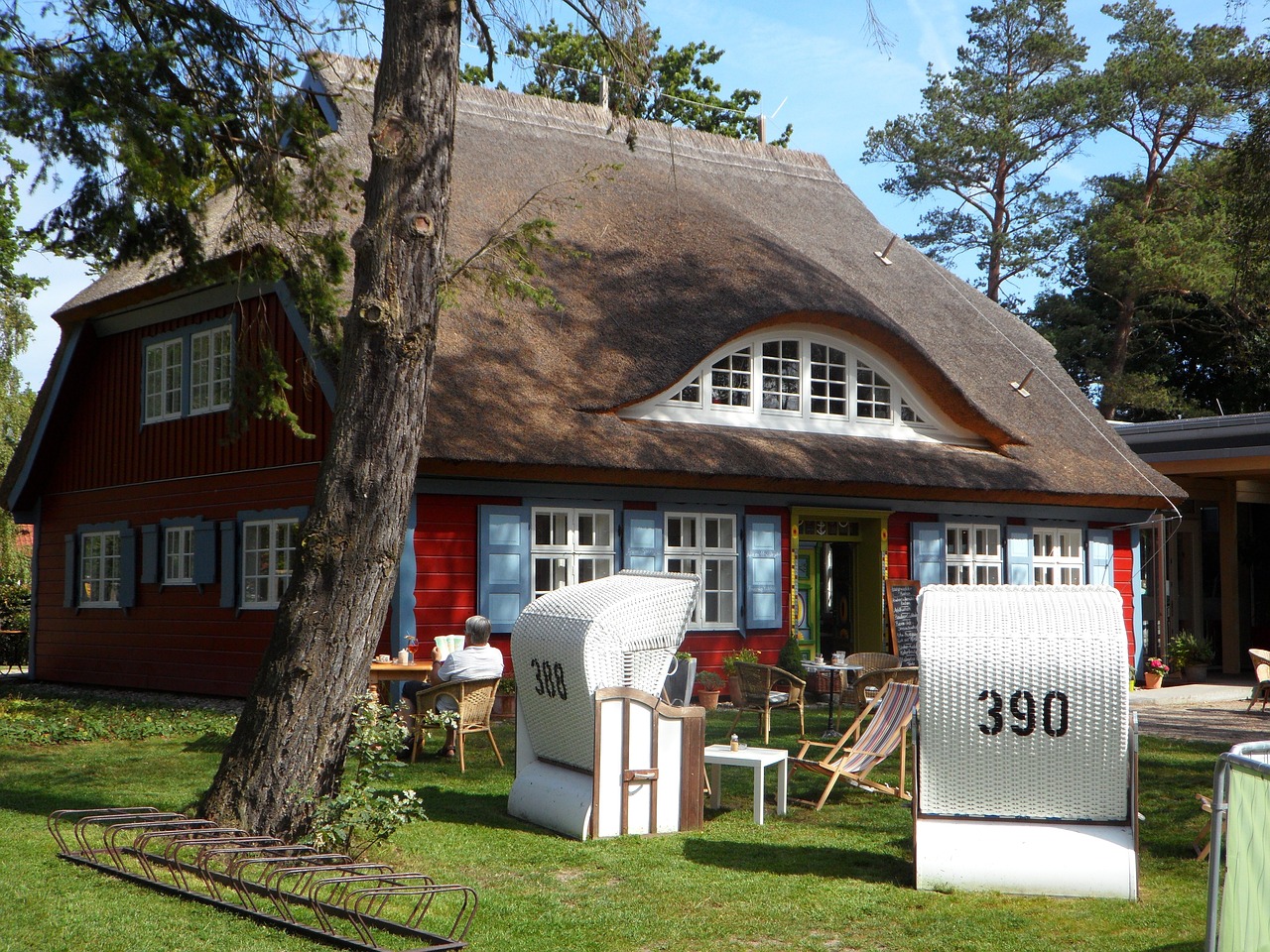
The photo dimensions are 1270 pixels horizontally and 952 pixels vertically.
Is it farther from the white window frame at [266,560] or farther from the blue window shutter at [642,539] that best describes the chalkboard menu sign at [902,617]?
the white window frame at [266,560]

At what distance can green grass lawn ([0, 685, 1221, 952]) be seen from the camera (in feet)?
17.0

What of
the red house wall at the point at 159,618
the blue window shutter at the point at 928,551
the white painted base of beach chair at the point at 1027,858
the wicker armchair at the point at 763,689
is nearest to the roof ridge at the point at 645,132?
the blue window shutter at the point at 928,551

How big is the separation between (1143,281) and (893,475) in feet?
52.5

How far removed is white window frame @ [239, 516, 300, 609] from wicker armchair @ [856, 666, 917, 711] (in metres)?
6.21

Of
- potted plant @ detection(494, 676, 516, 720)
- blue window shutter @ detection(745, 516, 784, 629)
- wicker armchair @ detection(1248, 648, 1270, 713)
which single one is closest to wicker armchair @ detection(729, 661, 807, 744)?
potted plant @ detection(494, 676, 516, 720)

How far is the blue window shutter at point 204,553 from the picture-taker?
47.5 ft

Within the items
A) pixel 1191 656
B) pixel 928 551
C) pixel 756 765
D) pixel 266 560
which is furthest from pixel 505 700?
pixel 1191 656

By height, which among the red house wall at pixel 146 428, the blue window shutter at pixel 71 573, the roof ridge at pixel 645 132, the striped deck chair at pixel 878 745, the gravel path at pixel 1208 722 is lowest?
the gravel path at pixel 1208 722

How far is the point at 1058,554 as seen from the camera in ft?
56.7

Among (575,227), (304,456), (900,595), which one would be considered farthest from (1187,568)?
(304,456)

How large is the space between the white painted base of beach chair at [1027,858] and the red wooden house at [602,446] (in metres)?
6.81

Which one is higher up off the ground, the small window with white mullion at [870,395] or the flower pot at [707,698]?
the small window with white mullion at [870,395]

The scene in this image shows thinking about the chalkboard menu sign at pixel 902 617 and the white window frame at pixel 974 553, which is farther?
the white window frame at pixel 974 553

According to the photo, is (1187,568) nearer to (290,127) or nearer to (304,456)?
(304,456)
